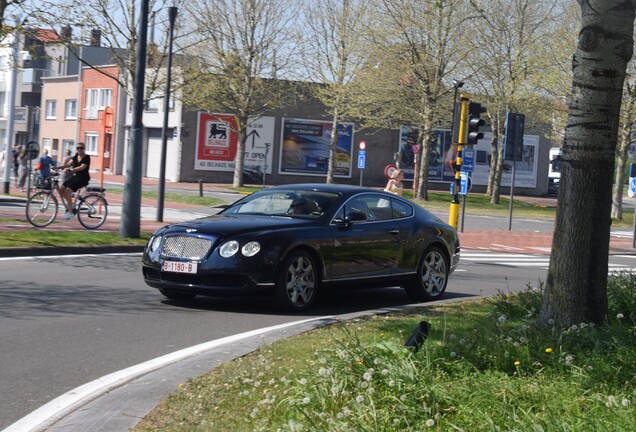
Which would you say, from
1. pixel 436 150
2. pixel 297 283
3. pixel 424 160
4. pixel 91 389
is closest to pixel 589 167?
pixel 91 389

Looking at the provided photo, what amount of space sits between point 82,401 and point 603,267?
13.1ft

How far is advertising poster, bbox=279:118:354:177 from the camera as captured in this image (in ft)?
222

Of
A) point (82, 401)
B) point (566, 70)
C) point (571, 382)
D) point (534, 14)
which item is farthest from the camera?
point (534, 14)

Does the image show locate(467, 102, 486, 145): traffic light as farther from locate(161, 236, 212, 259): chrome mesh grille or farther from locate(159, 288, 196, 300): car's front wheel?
locate(161, 236, 212, 259): chrome mesh grille

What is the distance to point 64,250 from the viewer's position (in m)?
16.6

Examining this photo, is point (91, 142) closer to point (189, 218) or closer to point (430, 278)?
point (189, 218)

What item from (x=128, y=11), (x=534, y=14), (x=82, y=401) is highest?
(x=534, y=14)

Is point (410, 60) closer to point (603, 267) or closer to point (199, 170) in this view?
point (199, 170)

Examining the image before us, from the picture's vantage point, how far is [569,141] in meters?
7.81

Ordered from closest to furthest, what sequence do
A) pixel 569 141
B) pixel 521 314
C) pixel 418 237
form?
pixel 569 141, pixel 521 314, pixel 418 237

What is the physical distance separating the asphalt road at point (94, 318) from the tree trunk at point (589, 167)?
330 cm

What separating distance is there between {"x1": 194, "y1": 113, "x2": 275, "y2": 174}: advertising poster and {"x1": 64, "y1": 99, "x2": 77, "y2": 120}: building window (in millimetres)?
14924

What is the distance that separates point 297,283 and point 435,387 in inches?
237

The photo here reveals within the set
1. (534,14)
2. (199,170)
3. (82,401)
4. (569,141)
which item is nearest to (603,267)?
(569,141)
